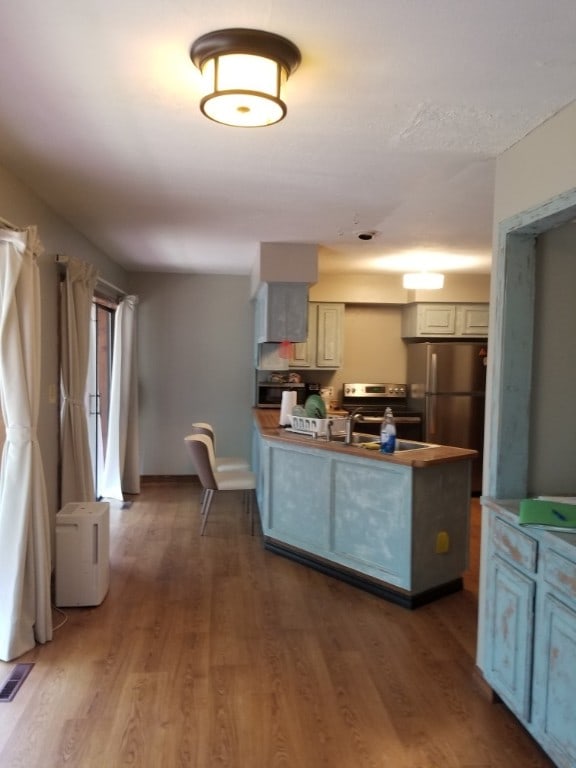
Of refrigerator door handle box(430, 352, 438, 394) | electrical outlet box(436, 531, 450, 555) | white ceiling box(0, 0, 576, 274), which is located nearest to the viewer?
white ceiling box(0, 0, 576, 274)

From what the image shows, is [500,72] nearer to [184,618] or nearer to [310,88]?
[310,88]

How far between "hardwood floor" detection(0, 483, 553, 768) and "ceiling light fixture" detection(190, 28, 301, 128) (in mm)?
2296

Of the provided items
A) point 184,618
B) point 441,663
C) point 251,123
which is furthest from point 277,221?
point 441,663

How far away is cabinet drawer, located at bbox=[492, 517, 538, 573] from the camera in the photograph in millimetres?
2113

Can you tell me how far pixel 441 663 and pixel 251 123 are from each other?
2584 mm

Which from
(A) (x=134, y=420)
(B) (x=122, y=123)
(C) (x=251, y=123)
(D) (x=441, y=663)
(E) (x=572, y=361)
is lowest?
(D) (x=441, y=663)

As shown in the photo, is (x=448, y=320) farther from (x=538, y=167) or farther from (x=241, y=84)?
(x=241, y=84)

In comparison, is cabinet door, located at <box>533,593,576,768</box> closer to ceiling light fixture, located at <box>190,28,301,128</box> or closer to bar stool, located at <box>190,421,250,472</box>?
ceiling light fixture, located at <box>190,28,301,128</box>

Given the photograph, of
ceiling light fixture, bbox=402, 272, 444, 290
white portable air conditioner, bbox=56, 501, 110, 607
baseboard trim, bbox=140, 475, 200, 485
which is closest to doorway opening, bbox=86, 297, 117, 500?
baseboard trim, bbox=140, 475, 200, 485

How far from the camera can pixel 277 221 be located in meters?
3.80

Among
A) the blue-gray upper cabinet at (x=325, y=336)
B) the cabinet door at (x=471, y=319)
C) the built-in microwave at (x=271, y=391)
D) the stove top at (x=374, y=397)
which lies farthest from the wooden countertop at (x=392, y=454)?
the cabinet door at (x=471, y=319)

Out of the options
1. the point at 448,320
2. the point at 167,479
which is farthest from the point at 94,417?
the point at 448,320

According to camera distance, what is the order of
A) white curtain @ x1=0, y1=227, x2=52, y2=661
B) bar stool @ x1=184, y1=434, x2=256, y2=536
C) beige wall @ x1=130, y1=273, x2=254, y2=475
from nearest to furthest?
1. white curtain @ x1=0, y1=227, x2=52, y2=661
2. bar stool @ x1=184, y1=434, x2=256, y2=536
3. beige wall @ x1=130, y1=273, x2=254, y2=475

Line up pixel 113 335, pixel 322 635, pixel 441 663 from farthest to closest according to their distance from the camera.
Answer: pixel 113 335 < pixel 322 635 < pixel 441 663
